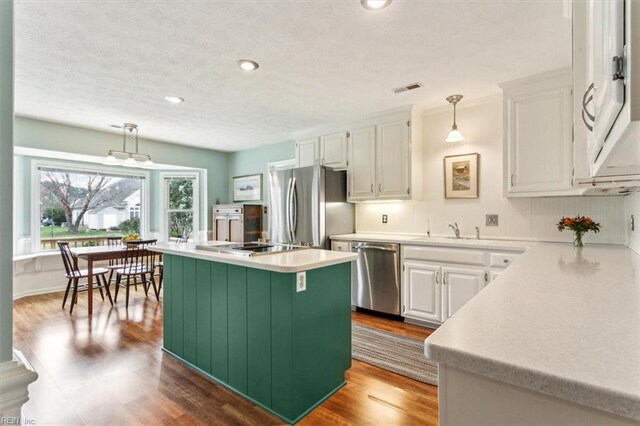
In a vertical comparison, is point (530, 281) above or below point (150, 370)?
above

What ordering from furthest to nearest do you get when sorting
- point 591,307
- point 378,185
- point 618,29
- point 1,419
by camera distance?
point 378,185, point 591,307, point 1,419, point 618,29

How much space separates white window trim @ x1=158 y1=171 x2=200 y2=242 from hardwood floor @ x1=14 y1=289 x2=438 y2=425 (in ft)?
9.41

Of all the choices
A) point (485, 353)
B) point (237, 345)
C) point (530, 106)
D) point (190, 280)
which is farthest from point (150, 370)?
point (530, 106)

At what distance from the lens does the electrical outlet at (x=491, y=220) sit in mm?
3389

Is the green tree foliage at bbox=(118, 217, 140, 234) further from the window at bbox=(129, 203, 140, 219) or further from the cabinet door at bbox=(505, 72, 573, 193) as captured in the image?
the cabinet door at bbox=(505, 72, 573, 193)

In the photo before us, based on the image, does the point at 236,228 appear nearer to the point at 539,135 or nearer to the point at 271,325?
the point at 271,325

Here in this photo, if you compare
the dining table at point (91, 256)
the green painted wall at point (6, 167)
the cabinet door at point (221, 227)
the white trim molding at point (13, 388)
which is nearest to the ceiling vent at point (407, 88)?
the green painted wall at point (6, 167)

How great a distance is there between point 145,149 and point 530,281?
5464 millimetres

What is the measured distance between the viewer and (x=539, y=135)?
9.41ft

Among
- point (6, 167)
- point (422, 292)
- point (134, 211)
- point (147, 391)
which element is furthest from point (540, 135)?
point (134, 211)

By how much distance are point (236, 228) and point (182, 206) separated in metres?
1.48

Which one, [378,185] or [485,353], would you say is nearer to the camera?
[485,353]

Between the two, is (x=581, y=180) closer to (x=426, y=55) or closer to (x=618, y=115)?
(x=618, y=115)

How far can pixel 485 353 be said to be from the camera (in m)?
0.66
